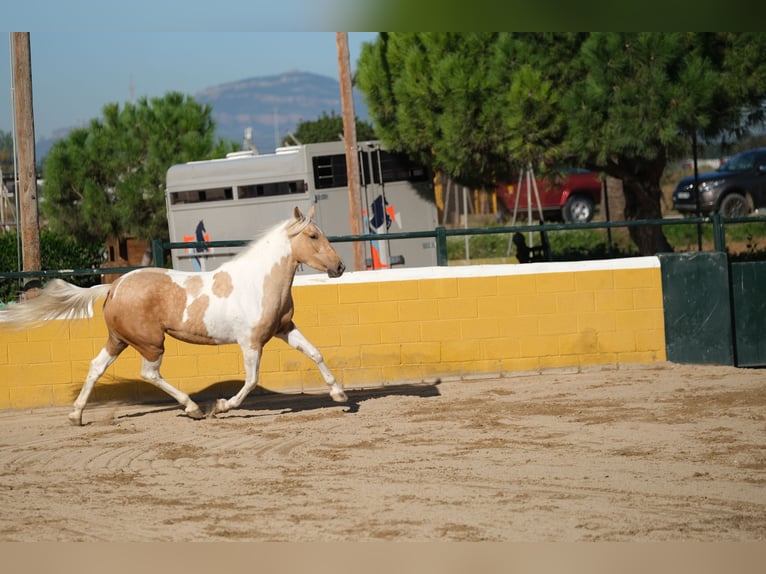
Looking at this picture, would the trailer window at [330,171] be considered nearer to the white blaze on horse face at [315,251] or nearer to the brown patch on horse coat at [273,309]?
the white blaze on horse face at [315,251]

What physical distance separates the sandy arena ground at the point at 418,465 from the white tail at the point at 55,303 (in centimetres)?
99

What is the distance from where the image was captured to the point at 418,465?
6.91 metres

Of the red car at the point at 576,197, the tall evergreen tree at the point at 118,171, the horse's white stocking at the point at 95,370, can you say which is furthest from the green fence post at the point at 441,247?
the red car at the point at 576,197

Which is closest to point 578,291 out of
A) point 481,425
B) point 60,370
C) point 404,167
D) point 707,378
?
point 707,378

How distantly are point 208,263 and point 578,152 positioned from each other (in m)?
7.68

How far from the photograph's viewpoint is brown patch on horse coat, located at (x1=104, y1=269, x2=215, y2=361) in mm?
8711

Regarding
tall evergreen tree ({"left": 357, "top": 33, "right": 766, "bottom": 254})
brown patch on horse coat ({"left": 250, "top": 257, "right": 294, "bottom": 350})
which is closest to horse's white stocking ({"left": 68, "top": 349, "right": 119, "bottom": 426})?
brown patch on horse coat ({"left": 250, "top": 257, "right": 294, "bottom": 350})

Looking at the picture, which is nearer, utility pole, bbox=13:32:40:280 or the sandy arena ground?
the sandy arena ground

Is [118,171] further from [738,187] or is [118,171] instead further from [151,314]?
[151,314]

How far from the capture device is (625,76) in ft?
56.5

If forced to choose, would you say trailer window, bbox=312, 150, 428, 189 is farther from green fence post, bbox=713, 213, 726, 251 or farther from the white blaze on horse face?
the white blaze on horse face

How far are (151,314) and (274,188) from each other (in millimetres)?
11496

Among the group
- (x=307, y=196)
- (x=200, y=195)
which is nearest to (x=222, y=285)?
(x=307, y=196)

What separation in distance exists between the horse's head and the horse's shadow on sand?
1.32 m
